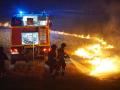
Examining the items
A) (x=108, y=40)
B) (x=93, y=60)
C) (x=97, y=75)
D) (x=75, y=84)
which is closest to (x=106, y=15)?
(x=108, y=40)

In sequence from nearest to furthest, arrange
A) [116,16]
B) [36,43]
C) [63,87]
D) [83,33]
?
1. [63,87]
2. [36,43]
3. [116,16]
4. [83,33]

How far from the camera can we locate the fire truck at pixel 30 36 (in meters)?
26.0

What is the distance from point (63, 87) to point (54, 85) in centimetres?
84

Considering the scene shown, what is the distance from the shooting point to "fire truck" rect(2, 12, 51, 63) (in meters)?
26.0

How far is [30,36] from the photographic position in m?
25.9

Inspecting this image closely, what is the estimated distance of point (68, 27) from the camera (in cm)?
7350

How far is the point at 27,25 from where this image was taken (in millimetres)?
26016

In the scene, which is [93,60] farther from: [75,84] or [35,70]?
[75,84]

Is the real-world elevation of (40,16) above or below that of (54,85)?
above

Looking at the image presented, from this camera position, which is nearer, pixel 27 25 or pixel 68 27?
pixel 27 25

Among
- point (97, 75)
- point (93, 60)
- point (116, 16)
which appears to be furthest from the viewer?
point (116, 16)

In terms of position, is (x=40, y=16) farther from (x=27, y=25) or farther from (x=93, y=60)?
(x=93, y=60)

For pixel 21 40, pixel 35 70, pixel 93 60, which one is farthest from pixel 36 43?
pixel 93 60

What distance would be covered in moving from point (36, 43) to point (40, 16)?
5.48ft
